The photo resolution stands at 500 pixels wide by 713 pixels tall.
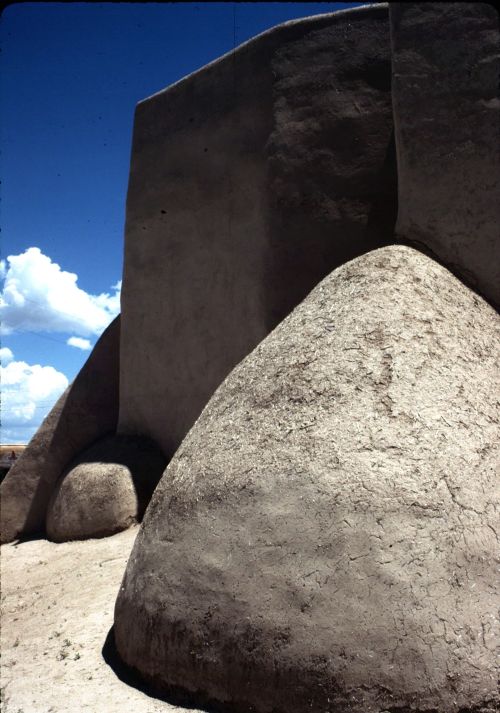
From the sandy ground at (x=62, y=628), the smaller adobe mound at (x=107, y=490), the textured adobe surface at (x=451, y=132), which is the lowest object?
the sandy ground at (x=62, y=628)

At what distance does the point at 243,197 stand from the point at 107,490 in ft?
8.40

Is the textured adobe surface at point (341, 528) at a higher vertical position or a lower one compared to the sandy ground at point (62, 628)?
higher

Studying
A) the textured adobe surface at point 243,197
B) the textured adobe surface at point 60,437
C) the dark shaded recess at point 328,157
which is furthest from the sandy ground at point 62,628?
the dark shaded recess at point 328,157

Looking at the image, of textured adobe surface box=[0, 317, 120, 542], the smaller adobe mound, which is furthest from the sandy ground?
textured adobe surface box=[0, 317, 120, 542]

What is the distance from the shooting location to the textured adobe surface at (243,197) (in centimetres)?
467

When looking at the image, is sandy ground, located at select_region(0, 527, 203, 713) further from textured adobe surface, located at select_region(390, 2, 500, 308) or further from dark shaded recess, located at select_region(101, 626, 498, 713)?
textured adobe surface, located at select_region(390, 2, 500, 308)

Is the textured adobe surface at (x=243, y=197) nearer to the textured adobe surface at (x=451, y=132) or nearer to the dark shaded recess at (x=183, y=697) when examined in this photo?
the textured adobe surface at (x=451, y=132)

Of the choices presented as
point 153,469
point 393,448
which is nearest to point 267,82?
point 153,469

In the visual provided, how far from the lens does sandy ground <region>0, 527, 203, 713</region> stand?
273 cm

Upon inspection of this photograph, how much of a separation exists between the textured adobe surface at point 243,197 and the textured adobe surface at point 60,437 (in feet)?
1.98

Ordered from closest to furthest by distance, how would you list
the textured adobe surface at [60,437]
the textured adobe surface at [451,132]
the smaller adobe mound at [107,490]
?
the textured adobe surface at [451,132]
the smaller adobe mound at [107,490]
the textured adobe surface at [60,437]

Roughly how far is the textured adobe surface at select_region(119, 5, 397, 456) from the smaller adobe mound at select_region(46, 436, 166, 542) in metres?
0.22

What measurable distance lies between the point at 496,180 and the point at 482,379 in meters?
1.06

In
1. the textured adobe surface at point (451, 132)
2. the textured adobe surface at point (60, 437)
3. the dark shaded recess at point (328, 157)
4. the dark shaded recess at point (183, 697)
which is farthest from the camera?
the textured adobe surface at point (60, 437)
